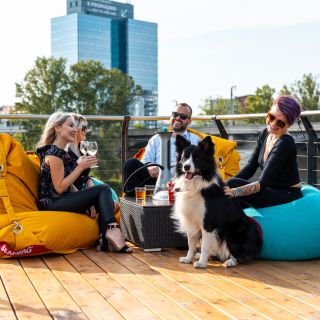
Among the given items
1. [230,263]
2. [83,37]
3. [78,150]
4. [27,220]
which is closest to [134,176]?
[78,150]

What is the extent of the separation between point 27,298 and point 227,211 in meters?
1.33

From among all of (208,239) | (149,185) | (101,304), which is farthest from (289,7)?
(101,304)

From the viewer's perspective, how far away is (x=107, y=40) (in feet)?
363

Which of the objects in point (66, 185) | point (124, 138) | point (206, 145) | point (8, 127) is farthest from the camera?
point (8, 127)

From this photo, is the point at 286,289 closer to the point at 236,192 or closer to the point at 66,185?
the point at 236,192

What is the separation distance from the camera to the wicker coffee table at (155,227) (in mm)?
4016

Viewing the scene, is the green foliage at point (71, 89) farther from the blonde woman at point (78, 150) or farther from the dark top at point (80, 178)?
the dark top at point (80, 178)

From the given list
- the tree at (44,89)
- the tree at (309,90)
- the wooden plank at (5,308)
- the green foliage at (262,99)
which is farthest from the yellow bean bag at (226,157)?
the tree at (44,89)

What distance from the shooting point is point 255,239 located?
144 inches

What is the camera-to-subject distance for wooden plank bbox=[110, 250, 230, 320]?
2.67m

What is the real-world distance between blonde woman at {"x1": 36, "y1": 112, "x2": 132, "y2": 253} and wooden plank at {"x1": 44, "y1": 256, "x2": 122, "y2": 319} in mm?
386

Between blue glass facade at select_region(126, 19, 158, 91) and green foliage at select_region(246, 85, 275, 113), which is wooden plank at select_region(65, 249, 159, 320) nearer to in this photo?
green foliage at select_region(246, 85, 275, 113)

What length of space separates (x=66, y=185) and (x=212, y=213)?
106 centimetres

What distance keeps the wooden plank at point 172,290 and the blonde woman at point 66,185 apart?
0.25 metres
